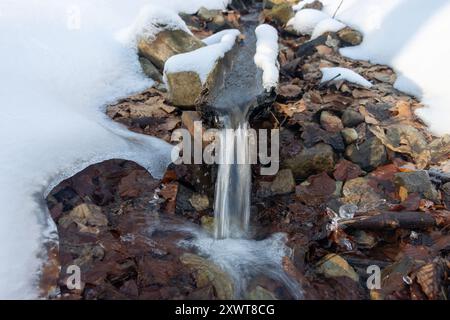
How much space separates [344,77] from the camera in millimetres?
7258

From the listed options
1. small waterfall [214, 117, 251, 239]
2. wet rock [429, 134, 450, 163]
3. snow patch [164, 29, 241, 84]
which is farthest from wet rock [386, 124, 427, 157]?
snow patch [164, 29, 241, 84]

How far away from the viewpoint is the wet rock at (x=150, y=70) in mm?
7320

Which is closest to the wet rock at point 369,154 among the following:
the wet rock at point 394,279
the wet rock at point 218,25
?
the wet rock at point 394,279

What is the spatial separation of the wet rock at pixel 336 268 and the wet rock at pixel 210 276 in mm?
1104

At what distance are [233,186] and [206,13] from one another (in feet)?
23.9

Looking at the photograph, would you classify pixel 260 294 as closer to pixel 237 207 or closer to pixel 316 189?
pixel 237 207

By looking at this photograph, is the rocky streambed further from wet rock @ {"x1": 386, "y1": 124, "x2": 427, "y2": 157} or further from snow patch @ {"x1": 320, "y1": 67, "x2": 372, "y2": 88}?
snow patch @ {"x1": 320, "y1": 67, "x2": 372, "y2": 88}

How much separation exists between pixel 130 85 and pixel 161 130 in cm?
167

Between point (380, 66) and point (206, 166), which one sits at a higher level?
point (380, 66)

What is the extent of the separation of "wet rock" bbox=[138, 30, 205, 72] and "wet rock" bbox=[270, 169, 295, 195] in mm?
3710

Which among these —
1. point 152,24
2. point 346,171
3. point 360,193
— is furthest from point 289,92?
point 152,24
